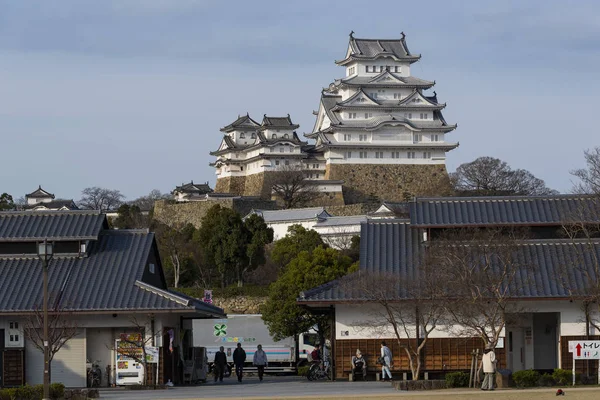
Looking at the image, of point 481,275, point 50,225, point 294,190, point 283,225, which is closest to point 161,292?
point 50,225

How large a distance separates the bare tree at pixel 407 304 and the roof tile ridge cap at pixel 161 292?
4495mm

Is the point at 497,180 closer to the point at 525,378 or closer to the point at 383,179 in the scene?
the point at 383,179

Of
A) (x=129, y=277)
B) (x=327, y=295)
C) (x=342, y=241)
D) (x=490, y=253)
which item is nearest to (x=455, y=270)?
(x=490, y=253)

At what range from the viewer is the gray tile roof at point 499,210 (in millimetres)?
34625

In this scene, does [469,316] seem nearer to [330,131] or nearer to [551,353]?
[551,353]

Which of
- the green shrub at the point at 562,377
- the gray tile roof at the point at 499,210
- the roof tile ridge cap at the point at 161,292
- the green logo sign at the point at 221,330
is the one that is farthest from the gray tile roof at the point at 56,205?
the green shrub at the point at 562,377

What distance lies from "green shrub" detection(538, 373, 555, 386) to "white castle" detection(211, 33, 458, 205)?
61620 mm

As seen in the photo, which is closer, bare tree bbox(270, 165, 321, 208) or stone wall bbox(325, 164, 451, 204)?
bare tree bbox(270, 165, 321, 208)

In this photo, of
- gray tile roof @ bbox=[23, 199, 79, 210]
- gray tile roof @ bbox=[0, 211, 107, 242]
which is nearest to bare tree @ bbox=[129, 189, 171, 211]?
gray tile roof @ bbox=[23, 199, 79, 210]

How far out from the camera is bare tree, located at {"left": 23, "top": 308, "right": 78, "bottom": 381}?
29703 millimetres

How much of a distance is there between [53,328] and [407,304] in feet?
29.8

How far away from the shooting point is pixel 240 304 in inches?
2498

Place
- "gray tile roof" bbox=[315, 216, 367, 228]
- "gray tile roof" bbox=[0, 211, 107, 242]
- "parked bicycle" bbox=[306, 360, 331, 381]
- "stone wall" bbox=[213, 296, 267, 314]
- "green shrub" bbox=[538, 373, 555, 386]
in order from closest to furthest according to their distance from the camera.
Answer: "green shrub" bbox=[538, 373, 555, 386], "parked bicycle" bbox=[306, 360, 331, 381], "gray tile roof" bbox=[0, 211, 107, 242], "stone wall" bbox=[213, 296, 267, 314], "gray tile roof" bbox=[315, 216, 367, 228]

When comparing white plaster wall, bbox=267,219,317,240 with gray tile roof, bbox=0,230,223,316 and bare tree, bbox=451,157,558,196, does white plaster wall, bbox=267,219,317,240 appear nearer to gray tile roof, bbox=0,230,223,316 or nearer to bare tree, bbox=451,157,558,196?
bare tree, bbox=451,157,558,196
